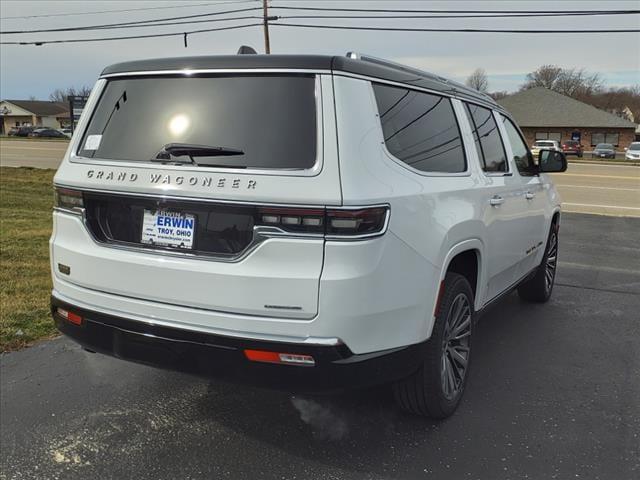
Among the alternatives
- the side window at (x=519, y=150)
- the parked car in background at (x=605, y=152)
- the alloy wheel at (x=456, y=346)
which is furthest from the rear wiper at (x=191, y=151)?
the parked car in background at (x=605, y=152)

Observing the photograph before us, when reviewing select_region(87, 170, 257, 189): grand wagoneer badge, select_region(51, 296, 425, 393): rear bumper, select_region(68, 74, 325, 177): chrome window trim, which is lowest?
select_region(51, 296, 425, 393): rear bumper

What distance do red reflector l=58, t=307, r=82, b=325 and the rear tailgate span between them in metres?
0.18

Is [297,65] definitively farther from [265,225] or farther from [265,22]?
[265,22]

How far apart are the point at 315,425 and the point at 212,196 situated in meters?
1.53

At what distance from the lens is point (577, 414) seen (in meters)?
3.54

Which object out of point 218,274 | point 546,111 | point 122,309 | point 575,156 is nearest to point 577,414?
point 218,274

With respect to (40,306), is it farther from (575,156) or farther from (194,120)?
(575,156)

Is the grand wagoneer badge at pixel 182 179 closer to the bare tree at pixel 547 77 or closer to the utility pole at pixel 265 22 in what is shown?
the utility pole at pixel 265 22

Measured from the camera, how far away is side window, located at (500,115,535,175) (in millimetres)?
4750

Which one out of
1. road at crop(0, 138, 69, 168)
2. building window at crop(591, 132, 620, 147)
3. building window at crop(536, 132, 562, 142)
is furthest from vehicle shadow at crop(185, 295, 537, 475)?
building window at crop(591, 132, 620, 147)

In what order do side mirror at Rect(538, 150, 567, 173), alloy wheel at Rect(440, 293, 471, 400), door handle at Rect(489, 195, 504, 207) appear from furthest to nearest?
side mirror at Rect(538, 150, 567, 173)
door handle at Rect(489, 195, 504, 207)
alloy wheel at Rect(440, 293, 471, 400)

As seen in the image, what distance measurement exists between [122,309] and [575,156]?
52704 millimetres

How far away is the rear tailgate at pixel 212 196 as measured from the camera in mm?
2516

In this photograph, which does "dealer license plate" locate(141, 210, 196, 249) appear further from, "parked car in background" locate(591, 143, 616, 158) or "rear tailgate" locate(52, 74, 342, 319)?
"parked car in background" locate(591, 143, 616, 158)
